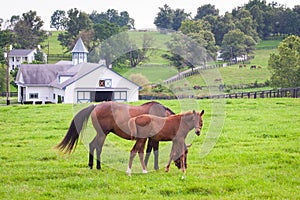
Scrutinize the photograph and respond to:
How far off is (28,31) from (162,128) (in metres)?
92.2

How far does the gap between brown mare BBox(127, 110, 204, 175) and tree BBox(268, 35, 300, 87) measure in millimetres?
40507

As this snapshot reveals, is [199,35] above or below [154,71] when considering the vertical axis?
above

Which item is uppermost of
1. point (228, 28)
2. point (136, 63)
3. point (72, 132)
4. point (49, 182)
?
point (228, 28)

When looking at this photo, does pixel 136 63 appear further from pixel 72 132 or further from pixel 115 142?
pixel 72 132

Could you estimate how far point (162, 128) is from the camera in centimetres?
1060

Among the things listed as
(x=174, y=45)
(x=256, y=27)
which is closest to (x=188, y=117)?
(x=174, y=45)

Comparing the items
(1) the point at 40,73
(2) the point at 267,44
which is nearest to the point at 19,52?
(1) the point at 40,73

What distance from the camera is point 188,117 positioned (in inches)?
415

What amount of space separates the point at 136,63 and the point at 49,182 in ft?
20.7

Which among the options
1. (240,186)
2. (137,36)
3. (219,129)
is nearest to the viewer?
(240,186)

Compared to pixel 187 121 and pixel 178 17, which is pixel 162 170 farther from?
pixel 178 17

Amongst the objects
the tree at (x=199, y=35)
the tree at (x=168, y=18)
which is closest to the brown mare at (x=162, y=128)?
the tree at (x=199, y=35)

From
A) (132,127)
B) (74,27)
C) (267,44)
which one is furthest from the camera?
(267,44)

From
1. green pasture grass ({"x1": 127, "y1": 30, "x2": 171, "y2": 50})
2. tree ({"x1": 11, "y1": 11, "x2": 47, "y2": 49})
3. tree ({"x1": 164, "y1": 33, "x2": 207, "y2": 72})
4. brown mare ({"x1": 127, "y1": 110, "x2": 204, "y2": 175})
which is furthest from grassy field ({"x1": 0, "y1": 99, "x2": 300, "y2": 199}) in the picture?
tree ({"x1": 11, "y1": 11, "x2": 47, "y2": 49})
